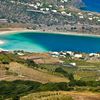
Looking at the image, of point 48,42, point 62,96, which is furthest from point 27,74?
point 48,42

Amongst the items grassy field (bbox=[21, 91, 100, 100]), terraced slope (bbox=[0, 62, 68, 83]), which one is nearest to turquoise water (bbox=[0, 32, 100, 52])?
terraced slope (bbox=[0, 62, 68, 83])

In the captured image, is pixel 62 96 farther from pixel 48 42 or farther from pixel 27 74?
pixel 48 42

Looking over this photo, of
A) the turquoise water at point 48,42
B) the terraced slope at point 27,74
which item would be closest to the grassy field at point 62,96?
the terraced slope at point 27,74

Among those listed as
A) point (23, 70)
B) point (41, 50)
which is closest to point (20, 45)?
point (41, 50)

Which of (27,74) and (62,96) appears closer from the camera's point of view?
(62,96)

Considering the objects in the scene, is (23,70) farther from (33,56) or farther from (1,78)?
(33,56)

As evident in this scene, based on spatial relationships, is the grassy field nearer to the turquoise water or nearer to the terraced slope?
the terraced slope

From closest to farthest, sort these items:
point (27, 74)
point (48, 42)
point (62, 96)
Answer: point (62, 96), point (27, 74), point (48, 42)

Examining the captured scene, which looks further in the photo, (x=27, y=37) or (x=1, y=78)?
(x=27, y=37)
